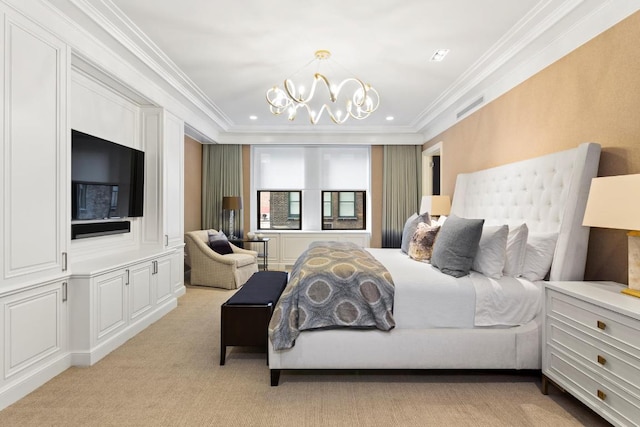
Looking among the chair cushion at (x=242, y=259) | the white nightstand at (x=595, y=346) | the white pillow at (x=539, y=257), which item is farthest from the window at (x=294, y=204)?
the white nightstand at (x=595, y=346)

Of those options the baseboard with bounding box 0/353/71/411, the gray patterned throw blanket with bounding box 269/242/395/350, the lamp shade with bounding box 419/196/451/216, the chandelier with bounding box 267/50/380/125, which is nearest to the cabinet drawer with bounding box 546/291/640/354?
the gray patterned throw blanket with bounding box 269/242/395/350

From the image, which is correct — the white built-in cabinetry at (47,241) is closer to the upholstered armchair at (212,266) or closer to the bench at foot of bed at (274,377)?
the bench at foot of bed at (274,377)

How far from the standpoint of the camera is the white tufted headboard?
2.42 m

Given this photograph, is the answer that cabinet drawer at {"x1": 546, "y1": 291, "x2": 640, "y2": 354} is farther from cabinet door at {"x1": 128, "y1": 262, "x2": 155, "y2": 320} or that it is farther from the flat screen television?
the flat screen television

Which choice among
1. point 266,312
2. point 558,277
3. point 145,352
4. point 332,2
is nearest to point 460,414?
point 558,277

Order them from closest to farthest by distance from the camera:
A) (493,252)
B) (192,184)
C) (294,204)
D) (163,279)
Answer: (493,252) < (163,279) < (192,184) < (294,204)

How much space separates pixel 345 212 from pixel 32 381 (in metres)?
5.38

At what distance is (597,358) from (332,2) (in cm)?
274

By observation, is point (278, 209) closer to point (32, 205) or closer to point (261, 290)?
point (261, 290)

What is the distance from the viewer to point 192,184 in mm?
6184

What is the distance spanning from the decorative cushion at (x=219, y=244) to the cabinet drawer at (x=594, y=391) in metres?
4.45

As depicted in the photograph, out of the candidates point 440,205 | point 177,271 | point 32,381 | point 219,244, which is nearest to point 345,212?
point 440,205

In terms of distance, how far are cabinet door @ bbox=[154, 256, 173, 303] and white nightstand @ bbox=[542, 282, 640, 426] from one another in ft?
11.7

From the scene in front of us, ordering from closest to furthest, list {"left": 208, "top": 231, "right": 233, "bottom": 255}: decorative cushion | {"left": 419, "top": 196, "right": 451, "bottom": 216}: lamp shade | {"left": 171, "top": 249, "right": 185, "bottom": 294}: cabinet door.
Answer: {"left": 171, "top": 249, "right": 185, "bottom": 294}: cabinet door, {"left": 419, "top": 196, "right": 451, "bottom": 216}: lamp shade, {"left": 208, "top": 231, "right": 233, "bottom": 255}: decorative cushion
